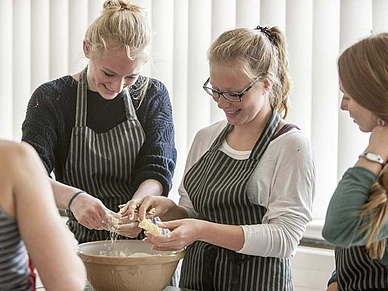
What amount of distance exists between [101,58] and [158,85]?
0.93ft

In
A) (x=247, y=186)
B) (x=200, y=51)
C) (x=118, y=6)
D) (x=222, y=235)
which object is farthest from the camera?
(x=200, y=51)

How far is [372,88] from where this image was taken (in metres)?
1.61

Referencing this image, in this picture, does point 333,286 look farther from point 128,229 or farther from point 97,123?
point 97,123

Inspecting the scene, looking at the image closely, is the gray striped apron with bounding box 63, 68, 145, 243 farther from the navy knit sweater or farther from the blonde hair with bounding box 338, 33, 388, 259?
the blonde hair with bounding box 338, 33, 388, 259

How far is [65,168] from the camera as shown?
232 centimetres

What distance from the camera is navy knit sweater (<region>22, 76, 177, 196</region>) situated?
2.26 m

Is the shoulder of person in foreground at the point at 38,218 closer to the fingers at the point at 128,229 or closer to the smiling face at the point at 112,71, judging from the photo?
the fingers at the point at 128,229

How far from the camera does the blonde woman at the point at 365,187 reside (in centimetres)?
155

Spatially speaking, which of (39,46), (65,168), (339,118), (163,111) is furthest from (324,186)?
(39,46)

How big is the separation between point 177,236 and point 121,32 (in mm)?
693

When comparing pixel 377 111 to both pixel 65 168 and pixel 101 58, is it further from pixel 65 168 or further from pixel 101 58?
pixel 65 168

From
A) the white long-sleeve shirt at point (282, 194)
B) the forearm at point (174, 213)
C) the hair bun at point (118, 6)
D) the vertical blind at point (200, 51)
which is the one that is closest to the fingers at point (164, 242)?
the white long-sleeve shirt at point (282, 194)

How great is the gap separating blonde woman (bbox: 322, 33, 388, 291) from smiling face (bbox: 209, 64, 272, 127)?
37cm

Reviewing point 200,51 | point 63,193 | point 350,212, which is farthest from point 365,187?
point 200,51
